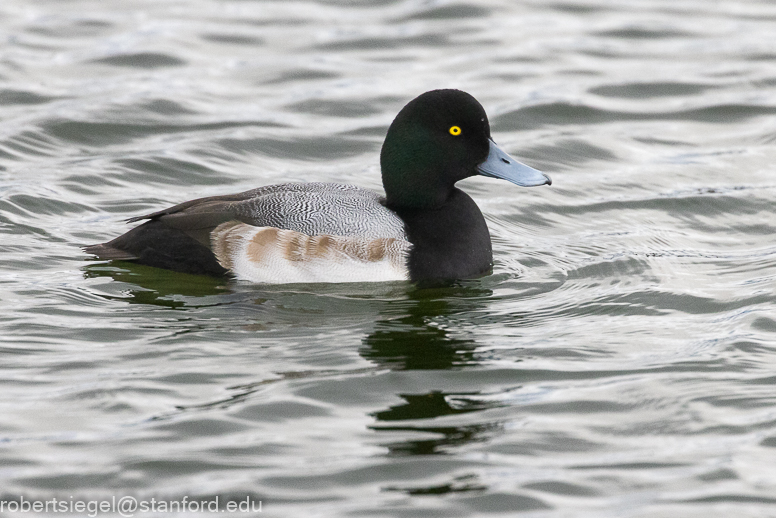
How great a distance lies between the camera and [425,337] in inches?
259

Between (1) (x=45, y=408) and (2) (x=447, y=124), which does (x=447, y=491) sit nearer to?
(1) (x=45, y=408)

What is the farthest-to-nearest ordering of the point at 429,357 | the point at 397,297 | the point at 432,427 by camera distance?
1. the point at 397,297
2. the point at 429,357
3. the point at 432,427

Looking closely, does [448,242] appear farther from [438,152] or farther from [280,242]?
[280,242]

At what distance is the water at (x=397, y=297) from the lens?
16.7 ft

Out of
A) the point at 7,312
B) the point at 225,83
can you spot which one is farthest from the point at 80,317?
the point at 225,83

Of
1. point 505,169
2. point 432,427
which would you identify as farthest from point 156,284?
point 432,427

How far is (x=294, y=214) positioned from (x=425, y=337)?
1304 mm

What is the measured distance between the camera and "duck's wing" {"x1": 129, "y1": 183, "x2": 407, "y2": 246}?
23.7 feet

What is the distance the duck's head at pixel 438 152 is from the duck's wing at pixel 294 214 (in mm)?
254

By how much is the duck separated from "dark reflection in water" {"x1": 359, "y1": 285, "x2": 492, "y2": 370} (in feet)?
0.69

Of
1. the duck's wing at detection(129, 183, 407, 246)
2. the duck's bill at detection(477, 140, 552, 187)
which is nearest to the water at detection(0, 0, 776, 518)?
the duck's wing at detection(129, 183, 407, 246)

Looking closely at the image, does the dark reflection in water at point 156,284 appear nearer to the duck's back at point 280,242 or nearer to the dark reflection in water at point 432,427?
the duck's back at point 280,242

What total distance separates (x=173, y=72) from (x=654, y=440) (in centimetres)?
823

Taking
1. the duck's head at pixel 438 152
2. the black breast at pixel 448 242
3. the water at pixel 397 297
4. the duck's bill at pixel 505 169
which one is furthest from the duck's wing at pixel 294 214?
the duck's bill at pixel 505 169
